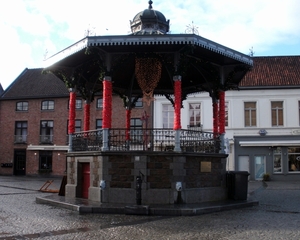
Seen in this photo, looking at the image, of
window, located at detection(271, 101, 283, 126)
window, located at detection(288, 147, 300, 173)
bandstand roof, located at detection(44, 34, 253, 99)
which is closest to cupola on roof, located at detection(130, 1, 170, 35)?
bandstand roof, located at detection(44, 34, 253, 99)

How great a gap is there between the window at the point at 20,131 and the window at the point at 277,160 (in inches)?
1024

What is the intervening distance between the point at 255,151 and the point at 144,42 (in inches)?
888

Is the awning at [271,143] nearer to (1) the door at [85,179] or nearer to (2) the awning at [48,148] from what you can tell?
(2) the awning at [48,148]

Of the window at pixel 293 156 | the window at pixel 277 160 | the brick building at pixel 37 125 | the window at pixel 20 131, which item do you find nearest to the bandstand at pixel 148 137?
the window at pixel 277 160

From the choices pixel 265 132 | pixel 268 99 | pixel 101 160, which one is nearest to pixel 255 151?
pixel 265 132

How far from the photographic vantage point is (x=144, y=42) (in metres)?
13.1

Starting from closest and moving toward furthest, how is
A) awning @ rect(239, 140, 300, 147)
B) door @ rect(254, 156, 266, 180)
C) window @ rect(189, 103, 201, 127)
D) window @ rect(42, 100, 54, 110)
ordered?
awning @ rect(239, 140, 300, 147) → door @ rect(254, 156, 266, 180) → window @ rect(189, 103, 201, 127) → window @ rect(42, 100, 54, 110)

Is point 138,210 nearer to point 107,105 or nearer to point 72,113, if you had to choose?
point 107,105

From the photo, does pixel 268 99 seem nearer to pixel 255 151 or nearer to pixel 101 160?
pixel 255 151

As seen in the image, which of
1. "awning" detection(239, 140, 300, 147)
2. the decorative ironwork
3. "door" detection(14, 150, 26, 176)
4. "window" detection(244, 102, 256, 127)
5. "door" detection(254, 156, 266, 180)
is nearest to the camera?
the decorative ironwork

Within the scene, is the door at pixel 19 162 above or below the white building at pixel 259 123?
below

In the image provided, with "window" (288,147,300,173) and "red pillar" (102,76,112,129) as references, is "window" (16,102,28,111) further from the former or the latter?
"red pillar" (102,76,112,129)

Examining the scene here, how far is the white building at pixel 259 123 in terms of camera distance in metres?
32.8

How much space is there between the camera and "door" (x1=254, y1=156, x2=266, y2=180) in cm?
3306
